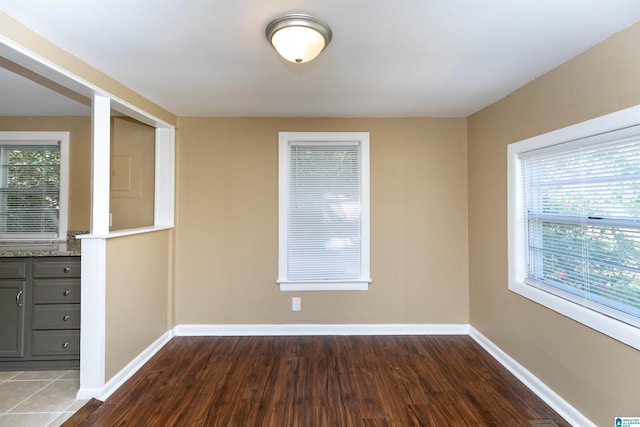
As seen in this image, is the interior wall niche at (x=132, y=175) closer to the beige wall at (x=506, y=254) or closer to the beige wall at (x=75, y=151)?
the beige wall at (x=75, y=151)

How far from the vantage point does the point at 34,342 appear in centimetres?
252

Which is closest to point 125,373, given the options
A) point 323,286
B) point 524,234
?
point 323,286

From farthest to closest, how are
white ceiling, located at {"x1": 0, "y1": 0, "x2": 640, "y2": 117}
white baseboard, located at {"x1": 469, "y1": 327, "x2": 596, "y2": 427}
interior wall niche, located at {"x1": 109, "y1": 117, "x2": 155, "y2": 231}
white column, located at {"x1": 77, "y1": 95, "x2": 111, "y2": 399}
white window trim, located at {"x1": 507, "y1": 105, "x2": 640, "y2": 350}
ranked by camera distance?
interior wall niche, located at {"x1": 109, "y1": 117, "x2": 155, "y2": 231} < white column, located at {"x1": 77, "y1": 95, "x2": 111, "y2": 399} < white baseboard, located at {"x1": 469, "y1": 327, "x2": 596, "y2": 427} < white window trim, located at {"x1": 507, "y1": 105, "x2": 640, "y2": 350} < white ceiling, located at {"x1": 0, "y1": 0, "x2": 640, "y2": 117}

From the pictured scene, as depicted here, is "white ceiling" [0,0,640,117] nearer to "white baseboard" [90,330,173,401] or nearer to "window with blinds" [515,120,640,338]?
"window with blinds" [515,120,640,338]

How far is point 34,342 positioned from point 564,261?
14.0 feet

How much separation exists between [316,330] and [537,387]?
197cm

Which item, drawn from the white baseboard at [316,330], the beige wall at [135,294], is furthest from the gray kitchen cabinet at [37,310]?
the white baseboard at [316,330]

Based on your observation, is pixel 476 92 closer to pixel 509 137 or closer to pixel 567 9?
pixel 509 137

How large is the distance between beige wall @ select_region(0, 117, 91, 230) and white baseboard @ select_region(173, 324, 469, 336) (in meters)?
1.66

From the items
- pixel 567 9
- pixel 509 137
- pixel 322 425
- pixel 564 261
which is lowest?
pixel 322 425

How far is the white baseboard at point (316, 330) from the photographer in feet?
10.7

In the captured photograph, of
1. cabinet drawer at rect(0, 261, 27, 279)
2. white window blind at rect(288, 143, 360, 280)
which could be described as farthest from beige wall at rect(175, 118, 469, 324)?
cabinet drawer at rect(0, 261, 27, 279)

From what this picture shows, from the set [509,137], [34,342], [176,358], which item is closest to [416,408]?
[176,358]

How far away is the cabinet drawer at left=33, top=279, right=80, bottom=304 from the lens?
98.4 inches
